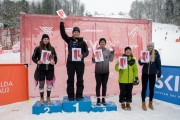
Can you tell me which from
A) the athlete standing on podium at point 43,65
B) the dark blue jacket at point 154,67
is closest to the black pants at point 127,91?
the dark blue jacket at point 154,67

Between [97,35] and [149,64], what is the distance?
1.91m

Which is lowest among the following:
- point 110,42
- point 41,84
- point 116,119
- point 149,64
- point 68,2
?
point 116,119

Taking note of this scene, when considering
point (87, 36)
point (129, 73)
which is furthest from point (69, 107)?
point (87, 36)

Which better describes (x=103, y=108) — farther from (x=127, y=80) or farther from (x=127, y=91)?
(x=127, y=80)

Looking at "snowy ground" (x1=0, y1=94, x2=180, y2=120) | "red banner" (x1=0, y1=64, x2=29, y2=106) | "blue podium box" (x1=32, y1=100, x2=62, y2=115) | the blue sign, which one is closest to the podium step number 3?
"blue podium box" (x1=32, y1=100, x2=62, y2=115)

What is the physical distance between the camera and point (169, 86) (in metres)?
6.54

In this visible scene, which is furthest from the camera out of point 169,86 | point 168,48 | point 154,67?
point 168,48

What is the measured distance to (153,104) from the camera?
6.57 m

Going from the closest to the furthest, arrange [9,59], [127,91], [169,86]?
[127,91], [169,86], [9,59]

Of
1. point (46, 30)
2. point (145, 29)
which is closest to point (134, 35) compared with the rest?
point (145, 29)

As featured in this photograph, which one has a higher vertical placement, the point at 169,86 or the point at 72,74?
the point at 72,74

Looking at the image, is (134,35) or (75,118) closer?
(75,118)

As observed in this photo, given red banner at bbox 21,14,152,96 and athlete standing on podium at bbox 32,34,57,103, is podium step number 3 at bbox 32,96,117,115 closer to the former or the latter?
athlete standing on podium at bbox 32,34,57,103

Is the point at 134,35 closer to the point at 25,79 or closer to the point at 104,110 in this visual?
the point at 104,110
